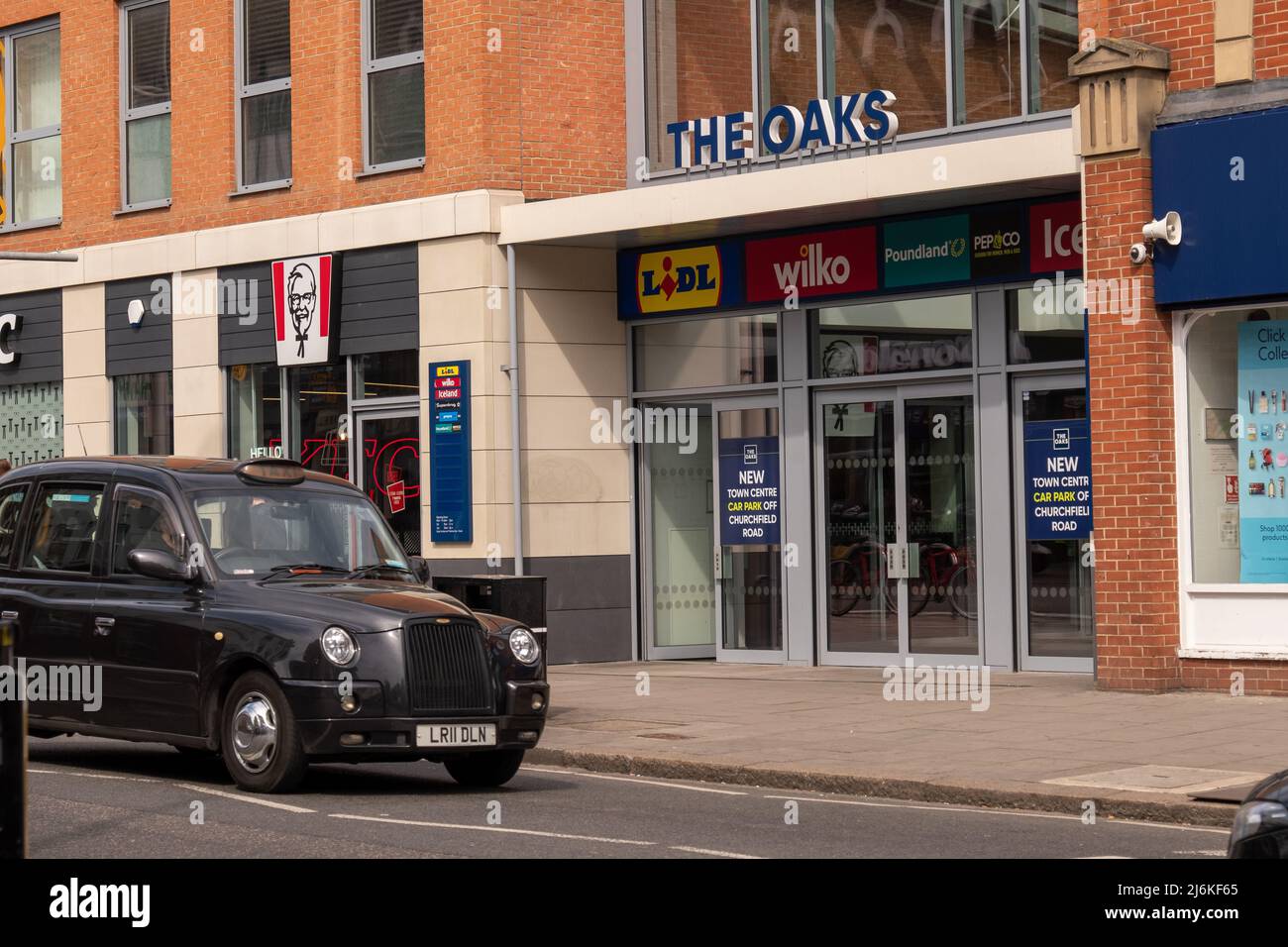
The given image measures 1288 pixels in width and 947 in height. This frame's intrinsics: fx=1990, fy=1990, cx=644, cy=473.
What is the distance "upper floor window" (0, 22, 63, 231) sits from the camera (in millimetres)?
26062

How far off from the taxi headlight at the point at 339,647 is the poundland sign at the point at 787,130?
31.1ft

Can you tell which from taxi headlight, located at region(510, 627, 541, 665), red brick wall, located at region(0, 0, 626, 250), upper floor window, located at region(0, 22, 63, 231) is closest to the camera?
taxi headlight, located at region(510, 627, 541, 665)

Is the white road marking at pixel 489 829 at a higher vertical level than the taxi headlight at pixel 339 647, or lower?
lower

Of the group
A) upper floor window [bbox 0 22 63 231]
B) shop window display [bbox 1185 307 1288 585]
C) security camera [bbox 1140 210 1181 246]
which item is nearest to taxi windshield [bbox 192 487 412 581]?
security camera [bbox 1140 210 1181 246]

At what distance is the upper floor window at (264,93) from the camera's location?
909 inches

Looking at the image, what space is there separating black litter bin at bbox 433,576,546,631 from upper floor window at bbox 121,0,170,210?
36.2ft

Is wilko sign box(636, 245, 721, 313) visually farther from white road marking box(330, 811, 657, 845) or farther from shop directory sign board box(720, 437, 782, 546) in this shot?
white road marking box(330, 811, 657, 845)

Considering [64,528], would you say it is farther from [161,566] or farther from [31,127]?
[31,127]

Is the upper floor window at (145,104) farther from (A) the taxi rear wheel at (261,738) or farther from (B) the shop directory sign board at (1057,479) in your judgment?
(A) the taxi rear wheel at (261,738)

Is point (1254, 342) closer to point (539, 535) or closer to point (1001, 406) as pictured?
point (1001, 406)

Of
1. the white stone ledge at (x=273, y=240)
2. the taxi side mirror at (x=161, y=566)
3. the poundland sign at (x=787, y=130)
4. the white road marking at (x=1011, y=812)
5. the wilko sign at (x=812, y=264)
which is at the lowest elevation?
the white road marking at (x=1011, y=812)

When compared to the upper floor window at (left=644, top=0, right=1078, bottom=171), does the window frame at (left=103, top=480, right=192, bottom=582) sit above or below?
below

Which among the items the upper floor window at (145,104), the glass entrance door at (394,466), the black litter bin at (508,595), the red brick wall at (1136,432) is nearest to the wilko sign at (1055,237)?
the red brick wall at (1136,432)

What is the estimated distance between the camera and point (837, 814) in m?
10.9
